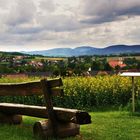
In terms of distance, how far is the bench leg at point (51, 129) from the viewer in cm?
989

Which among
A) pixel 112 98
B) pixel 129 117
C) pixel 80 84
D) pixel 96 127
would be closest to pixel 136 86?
pixel 112 98

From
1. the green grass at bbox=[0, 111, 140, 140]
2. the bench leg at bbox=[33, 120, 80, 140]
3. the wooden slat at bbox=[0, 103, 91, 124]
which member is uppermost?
the wooden slat at bbox=[0, 103, 91, 124]

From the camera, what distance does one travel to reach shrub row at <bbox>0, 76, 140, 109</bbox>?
19.4 m

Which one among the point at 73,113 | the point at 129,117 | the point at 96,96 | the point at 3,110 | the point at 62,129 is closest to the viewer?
the point at 73,113

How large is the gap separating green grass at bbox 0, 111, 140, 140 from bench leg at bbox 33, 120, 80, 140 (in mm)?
173

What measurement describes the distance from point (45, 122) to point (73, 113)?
106 centimetres

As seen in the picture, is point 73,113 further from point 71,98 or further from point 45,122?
point 71,98

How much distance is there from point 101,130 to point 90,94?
8.10m

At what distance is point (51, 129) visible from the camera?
996 centimetres

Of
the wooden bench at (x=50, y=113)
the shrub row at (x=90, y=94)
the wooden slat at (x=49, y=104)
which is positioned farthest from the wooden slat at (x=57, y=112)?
the shrub row at (x=90, y=94)

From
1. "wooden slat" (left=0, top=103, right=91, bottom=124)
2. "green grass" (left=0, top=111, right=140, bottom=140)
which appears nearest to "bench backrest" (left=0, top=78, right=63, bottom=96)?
"wooden slat" (left=0, top=103, right=91, bottom=124)

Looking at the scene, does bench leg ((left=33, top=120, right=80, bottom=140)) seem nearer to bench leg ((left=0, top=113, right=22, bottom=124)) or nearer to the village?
bench leg ((left=0, top=113, right=22, bottom=124))

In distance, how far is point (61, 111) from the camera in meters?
9.72

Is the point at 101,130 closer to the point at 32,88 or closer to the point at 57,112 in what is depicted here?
the point at 57,112
